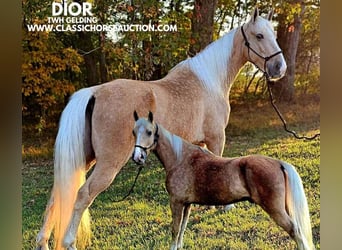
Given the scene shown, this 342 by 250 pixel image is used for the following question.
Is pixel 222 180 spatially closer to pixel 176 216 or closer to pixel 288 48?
pixel 176 216

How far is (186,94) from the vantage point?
8.47ft

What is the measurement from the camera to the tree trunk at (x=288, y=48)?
2.55 m

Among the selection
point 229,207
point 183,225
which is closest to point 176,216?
point 183,225

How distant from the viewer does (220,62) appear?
2.63m

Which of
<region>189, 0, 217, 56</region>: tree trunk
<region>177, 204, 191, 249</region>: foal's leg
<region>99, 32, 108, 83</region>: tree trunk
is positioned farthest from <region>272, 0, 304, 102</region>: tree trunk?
<region>99, 32, 108, 83</region>: tree trunk

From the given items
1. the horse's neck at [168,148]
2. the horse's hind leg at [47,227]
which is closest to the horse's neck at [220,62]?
the horse's neck at [168,148]

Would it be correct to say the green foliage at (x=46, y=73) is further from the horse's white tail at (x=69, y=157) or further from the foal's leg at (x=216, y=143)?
the foal's leg at (x=216, y=143)

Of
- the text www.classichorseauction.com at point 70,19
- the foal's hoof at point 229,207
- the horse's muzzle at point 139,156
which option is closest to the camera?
the horse's muzzle at point 139,156

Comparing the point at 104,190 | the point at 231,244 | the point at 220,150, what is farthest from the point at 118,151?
the point at 231,244

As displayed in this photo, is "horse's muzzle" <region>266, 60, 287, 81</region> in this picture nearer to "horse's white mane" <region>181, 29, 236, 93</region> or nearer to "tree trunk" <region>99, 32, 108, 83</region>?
"horse's white mane" <region>181, 29, 236, 93</region>

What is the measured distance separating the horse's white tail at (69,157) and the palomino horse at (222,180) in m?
0.28

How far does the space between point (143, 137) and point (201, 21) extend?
2.28ft

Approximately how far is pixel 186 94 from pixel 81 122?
1.85 ft

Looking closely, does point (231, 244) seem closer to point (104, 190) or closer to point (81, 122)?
point (104, 190)
